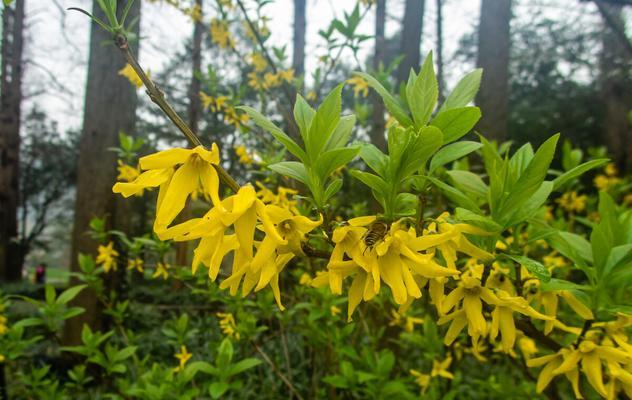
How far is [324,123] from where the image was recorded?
0.65m

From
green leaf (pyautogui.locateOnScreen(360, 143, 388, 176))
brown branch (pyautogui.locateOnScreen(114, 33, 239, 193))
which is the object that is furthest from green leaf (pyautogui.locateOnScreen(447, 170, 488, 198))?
brown branch (pyautogui.locateOnScreen(114, 33, 239, 193))

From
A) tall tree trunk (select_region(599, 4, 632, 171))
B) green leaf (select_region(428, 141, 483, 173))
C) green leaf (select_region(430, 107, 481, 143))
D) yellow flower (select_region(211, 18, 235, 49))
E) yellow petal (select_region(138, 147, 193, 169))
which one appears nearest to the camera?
yellow petal (select_region(138, 147, 193, 169))

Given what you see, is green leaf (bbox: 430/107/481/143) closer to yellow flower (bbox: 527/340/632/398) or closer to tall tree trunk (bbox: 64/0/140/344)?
yellow flower (bbox: 527/340/632/398)

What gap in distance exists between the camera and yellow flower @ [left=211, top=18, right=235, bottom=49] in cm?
270

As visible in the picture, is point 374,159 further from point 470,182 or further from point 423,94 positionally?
point 470,182

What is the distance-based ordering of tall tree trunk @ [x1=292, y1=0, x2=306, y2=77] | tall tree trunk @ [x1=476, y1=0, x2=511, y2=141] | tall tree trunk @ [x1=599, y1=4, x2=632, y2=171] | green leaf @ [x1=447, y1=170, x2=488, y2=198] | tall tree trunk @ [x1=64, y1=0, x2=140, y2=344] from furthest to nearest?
tall tree trunk @ [x1=599, y1=4, x2=632, y2=171]
tall tree trunk @ [x1=292, y1=0, x2=306, y2=77]
tall tree trunk @ [x1=476, y1=0, x2=511, y2=141]
tall tree trunk @ [x1=64, y1=0, x2=140, y2=344]
green leaf @ [x1=447, y1=170, x2=488, y2=198]

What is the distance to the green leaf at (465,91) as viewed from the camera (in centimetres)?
77

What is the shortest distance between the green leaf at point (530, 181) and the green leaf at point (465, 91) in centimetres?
15

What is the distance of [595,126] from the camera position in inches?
405

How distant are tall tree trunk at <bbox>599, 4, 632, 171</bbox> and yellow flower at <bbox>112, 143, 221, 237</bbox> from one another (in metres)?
10.1

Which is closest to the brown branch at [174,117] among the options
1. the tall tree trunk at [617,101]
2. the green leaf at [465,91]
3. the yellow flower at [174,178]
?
the yellow flower at [174,178]

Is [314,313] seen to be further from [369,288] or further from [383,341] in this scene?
[383,341]

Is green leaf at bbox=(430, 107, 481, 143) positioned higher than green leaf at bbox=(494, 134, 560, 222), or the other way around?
green leaf at bbox=(430, 107, 481, 143)

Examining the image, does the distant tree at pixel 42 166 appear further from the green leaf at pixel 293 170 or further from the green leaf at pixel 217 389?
the green leaf at pixel 293 170
